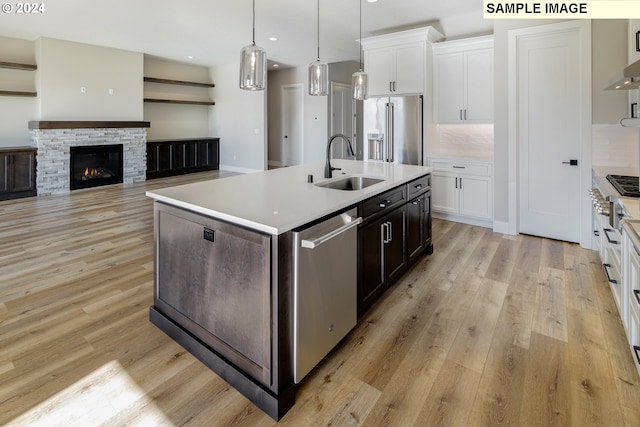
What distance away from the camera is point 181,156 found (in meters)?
8.99

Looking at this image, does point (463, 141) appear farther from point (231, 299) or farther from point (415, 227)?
point (231, 299)

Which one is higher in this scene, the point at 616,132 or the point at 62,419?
the point at 616,132

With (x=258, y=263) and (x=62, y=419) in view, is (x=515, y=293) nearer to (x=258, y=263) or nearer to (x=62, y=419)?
(x=258, y=263)

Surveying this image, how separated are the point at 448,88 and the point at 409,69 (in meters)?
0.61

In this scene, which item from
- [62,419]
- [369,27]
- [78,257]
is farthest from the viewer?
[369,27]

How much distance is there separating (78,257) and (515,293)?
3934mm

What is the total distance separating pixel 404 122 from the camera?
5137mm

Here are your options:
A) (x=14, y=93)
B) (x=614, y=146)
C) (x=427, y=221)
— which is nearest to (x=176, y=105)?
(x=14, y=93)

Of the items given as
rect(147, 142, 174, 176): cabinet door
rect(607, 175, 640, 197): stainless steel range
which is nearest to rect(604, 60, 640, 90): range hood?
rect(607, 175, 640, 197): stainless steel range

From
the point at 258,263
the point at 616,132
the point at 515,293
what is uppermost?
the point at 616,132

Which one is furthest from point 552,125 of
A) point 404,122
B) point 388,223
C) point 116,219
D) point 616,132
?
point 116,219

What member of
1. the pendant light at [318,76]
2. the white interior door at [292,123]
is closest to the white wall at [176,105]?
the white interior door at [292,123]

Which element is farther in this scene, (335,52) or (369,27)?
(335,52)

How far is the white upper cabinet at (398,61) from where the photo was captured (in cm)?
498
